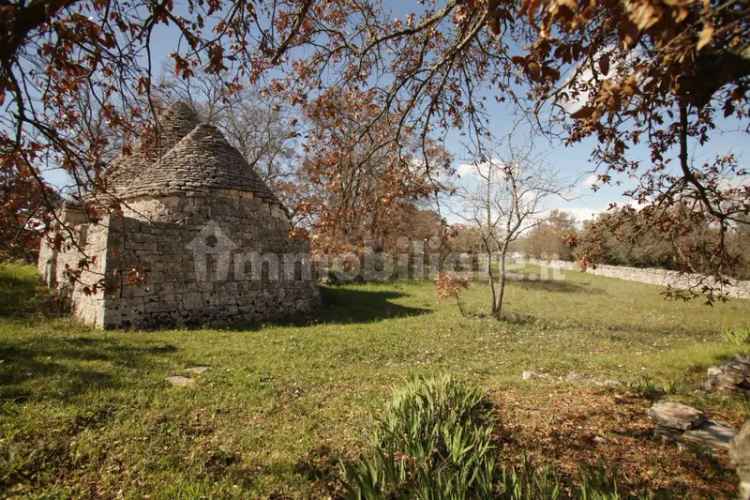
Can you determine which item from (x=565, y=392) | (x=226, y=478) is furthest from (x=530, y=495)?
(x=565, y=392)

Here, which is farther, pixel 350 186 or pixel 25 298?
pixel 25 298

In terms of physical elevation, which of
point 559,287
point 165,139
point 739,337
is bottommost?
point 739,337

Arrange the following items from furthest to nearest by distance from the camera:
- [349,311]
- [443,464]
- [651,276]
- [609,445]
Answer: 1. [651,276]
2. [349,311]
3. [609,445]
4. [443,464]

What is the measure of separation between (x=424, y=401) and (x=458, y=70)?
463 centimetres

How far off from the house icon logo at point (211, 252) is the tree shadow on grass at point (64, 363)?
2.87 metres

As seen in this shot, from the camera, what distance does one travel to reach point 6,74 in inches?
91.6

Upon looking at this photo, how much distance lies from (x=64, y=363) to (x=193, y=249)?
442 centimetres

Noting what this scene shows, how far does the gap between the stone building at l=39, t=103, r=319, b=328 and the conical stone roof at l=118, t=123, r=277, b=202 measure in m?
0.03

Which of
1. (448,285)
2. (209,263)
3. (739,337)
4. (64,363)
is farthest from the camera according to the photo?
(209,263)

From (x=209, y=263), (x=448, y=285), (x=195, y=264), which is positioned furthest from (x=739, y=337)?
(x=195, y=264)

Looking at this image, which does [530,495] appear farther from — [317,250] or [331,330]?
[331,330]

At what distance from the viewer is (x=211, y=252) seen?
9898 mm

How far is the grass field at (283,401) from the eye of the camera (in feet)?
10.0

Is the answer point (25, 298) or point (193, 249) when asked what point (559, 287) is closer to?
point (193, 249)
